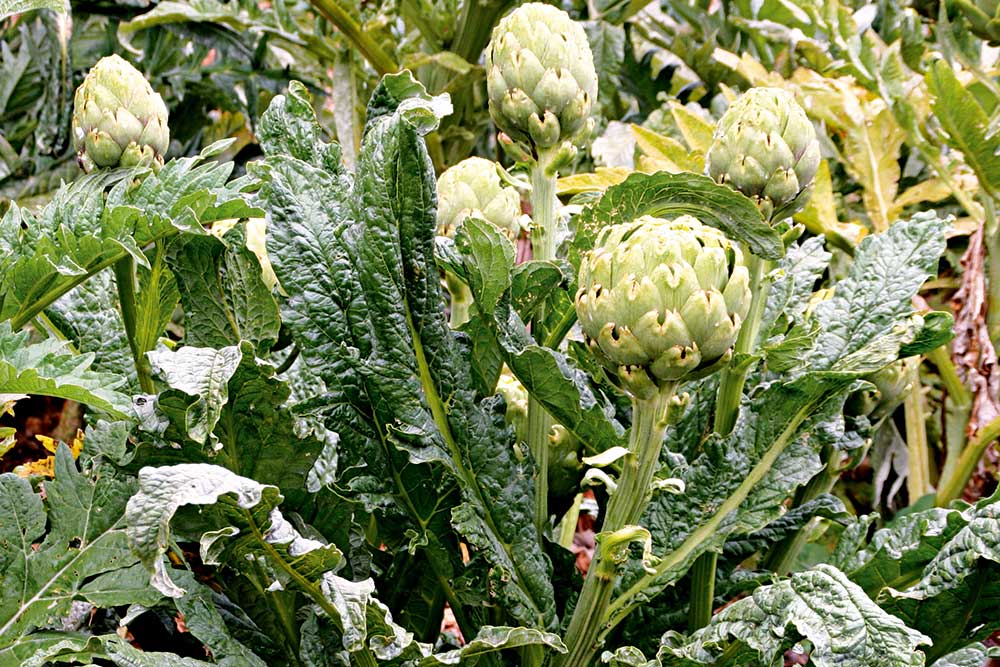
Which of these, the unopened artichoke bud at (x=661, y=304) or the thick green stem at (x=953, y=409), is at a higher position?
the unopened artichoke bud at (x=661, y=304)

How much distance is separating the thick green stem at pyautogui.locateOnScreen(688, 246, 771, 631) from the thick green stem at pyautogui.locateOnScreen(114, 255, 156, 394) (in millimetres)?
308

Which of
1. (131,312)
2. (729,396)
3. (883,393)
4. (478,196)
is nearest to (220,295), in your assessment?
(131,312)

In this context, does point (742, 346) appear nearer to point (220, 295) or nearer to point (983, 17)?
point (220, 295)

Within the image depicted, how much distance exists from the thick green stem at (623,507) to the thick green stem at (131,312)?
255 millimetres

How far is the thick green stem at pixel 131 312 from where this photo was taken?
1.81 feet

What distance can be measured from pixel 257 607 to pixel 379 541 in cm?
8

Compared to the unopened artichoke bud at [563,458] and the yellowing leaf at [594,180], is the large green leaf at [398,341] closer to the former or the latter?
the unopened artichoke bud at [563,458]

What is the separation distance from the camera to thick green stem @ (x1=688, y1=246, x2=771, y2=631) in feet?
1.83

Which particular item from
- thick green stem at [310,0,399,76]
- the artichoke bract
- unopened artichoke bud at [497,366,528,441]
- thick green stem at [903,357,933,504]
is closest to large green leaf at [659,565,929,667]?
unopened artichoke bud at [497,366,528,441]

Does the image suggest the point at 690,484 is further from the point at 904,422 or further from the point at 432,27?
the point at 432,27

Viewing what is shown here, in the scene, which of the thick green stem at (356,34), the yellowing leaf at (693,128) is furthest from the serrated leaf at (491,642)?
the thick green stem at (356,34)

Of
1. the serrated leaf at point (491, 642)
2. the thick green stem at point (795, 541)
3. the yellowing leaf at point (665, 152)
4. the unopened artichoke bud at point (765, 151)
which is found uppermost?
the unopened artichoke bud at point (765, 151)

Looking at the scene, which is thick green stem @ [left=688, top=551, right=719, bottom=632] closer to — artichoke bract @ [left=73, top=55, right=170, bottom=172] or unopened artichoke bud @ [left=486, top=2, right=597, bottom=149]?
unopened artichoke bud @ [left=486, top=2, right=597, bottom=149]

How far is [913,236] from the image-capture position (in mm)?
625
